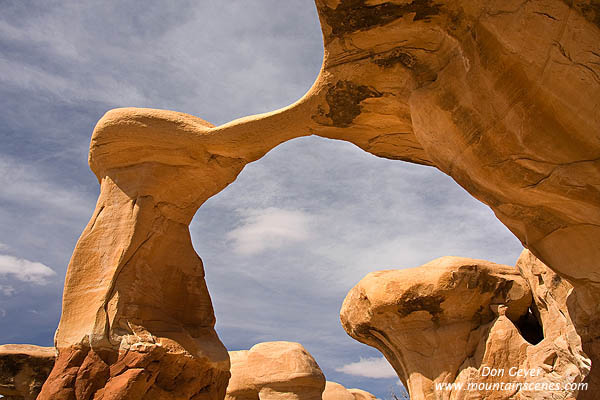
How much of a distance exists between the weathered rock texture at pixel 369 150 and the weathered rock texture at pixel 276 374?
6.67 metres

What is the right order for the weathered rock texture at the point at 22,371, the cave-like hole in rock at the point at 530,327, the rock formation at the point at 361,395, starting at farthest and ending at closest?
the rock formation at the point at 361,395
the cave-like hole in rock at the point at 530,327
the weathered rock texture at the point at 22,371

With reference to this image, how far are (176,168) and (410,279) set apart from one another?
4.66 m

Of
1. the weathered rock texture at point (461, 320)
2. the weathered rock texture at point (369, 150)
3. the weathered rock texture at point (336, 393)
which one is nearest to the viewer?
the weathered rock texture at point (369, 150)

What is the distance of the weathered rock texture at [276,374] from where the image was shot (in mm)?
12953

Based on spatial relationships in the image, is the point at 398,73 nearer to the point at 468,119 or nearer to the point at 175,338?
the point at 468,119

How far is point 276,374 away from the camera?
1326cm

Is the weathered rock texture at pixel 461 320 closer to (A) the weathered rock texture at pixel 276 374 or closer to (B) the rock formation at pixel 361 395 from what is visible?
(A) the weathered rock texture at pixel 276 374

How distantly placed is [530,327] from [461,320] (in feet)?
4.47

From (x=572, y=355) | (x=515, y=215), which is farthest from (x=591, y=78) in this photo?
(x=572, y=355)

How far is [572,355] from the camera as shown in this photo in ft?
21.5

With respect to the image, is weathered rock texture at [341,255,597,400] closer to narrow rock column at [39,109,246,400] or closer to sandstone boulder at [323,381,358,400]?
narrow rock column at [39,109,246,400]

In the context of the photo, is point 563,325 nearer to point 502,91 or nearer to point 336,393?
point 502,91

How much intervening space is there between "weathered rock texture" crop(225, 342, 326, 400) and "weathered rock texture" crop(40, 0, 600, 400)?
6673 mm

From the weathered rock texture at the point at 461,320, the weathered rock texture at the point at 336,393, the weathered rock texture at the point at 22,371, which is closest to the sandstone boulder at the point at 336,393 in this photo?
the weathered rock texture at the point at 336,393
